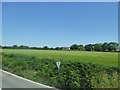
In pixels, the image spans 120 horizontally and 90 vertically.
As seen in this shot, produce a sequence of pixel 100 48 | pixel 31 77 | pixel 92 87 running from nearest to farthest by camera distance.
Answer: pixel 92 87 < pixel 31 77 < pixel 100 48

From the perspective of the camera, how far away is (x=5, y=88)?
44.2ft

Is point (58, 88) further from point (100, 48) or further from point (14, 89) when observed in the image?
point (100, 48)

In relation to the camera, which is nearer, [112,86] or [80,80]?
[112,86]

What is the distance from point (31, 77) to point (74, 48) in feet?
355

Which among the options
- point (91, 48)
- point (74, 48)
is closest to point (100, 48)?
point (91, 48)

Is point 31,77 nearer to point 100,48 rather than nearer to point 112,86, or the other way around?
point 112,86

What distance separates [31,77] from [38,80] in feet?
5.10

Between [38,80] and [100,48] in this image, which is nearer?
[38,80]

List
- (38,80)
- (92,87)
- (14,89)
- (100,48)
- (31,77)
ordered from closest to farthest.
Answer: (92,87), (14,89), (38,80), (31,77), (100,48)

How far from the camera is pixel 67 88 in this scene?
41.8 feet

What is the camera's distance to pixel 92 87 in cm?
1217

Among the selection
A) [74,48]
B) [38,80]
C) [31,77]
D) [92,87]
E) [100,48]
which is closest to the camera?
[92,87]

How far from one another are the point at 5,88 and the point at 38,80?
9.92ft

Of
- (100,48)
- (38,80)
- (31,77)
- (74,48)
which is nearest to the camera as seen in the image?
(38,80)
